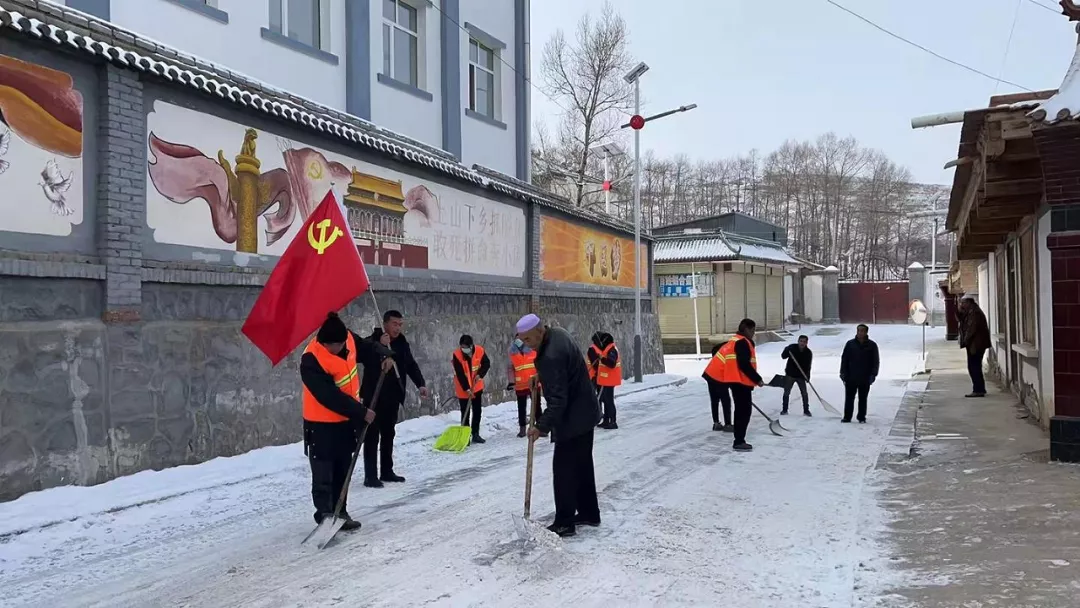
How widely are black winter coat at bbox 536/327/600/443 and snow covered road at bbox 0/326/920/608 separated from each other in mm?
818

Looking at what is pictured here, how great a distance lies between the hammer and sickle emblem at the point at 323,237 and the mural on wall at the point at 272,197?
2757 millimetres

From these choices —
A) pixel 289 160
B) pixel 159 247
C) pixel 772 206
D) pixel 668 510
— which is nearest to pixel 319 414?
pixel 668 510

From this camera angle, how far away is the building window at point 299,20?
1343 centimetres

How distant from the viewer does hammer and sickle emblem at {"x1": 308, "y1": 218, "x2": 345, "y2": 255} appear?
664 centimetres

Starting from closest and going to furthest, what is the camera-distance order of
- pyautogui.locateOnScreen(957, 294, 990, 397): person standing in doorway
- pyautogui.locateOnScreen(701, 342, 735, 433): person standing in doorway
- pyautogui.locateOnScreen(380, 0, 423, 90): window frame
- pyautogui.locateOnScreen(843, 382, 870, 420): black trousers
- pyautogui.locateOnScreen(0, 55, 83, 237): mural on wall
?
pyautogui.locateOnScreen(0, 55, 83, 237): mural on wall, pyautogui.locateOnScreen(701, 342, 735, 433): person standing in doorway, pyautogui.locateOnScreen(843, 382, 870, 420): black trousers, pyautogui.locateOnScreen(957, 294, 990, 397): person standing in doorway, pyautogui.locateOnScreen(380, 0, 423, 90): window frame

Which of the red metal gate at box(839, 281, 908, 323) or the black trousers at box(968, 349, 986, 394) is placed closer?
the black trousers at box(968, 349, 986, 394)

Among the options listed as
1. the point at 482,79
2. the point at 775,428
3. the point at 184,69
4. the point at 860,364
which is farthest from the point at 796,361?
the point at 482,79

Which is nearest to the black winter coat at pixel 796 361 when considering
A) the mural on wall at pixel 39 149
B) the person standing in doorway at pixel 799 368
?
the person standing in doorway at pixel 799 368

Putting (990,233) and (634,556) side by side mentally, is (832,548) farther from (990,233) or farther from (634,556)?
(990,233)

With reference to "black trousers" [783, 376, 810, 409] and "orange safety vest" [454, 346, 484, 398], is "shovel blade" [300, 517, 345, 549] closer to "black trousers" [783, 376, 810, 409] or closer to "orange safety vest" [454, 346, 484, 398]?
"orange safety vest" [454, 346, 484, 398]

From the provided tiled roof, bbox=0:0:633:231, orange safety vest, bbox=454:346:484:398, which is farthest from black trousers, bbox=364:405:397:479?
tiled roof, bbox=0:0:633:231

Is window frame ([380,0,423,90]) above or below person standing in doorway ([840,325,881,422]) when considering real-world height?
above

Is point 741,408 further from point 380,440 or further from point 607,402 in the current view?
point 380,440

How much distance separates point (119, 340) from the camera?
792 cm
